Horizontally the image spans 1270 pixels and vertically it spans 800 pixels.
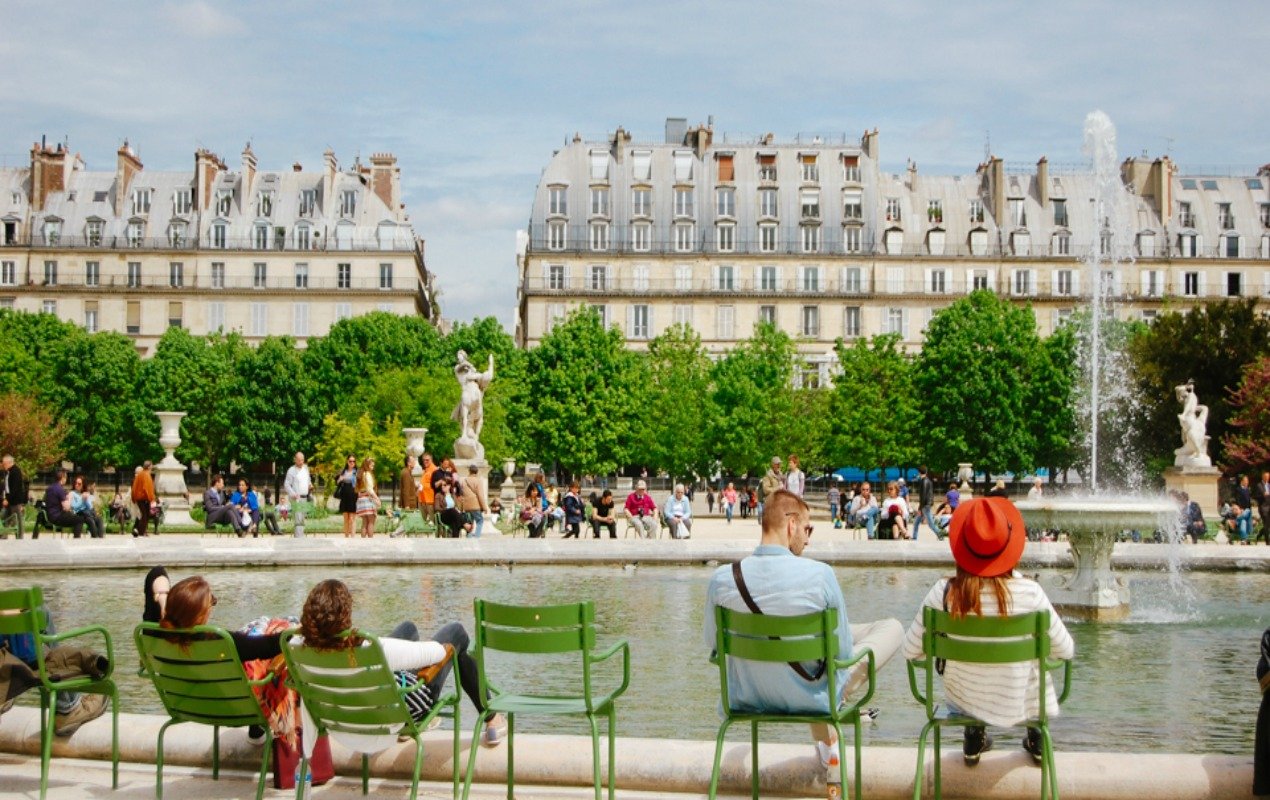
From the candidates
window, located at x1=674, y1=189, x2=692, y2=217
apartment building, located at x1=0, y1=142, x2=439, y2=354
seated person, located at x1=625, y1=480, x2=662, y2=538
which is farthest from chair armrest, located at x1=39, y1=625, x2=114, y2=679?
window, located at x1=674, y1=189, x2=692, y2=217

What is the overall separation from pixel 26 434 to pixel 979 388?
37802 mm

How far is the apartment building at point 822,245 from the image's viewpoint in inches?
3076

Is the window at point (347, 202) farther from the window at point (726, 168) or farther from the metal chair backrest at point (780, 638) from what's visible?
the metal chair backrest at point (780, 638)

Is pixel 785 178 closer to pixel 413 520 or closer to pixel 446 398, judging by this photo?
pixel 446 398

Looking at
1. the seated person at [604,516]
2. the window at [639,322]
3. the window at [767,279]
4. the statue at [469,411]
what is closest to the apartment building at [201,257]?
the window at [639,322]

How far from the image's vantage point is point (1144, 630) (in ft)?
47.0

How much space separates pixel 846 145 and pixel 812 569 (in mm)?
77390

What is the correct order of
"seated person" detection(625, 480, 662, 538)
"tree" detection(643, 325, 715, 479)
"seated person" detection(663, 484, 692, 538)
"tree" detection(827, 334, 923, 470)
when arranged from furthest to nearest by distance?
"tree" detection(643, 325, 715, 479) < "tree" detection(827, 334, 923, 470) < "seated person" detection(663, 484, 692, 538) < "seated person" detection(625, 480, 662, 538)

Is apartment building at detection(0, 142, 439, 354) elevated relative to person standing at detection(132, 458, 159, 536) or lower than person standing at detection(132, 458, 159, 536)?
elevated

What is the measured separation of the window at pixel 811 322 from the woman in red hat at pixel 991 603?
237ft

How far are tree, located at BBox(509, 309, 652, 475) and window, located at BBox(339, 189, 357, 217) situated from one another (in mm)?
16097

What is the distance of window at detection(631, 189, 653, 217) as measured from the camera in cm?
7931

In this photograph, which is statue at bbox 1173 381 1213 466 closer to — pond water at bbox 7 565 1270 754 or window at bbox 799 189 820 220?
pond water at bbox 7 565 1270 754

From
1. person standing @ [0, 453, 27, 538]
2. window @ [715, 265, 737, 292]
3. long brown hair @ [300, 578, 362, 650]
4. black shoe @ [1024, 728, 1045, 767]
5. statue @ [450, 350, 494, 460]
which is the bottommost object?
black shoe @ [1024, 728, 1045, 767]
